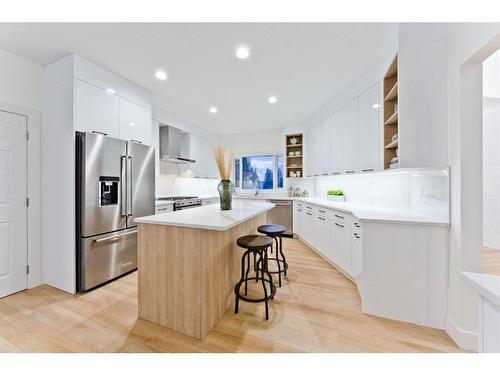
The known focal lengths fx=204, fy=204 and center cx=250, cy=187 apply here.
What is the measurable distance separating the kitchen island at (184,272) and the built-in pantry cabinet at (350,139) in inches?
80.7

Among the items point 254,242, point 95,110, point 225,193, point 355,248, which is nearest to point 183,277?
point 254,242

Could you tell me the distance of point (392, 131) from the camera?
246 centimetres

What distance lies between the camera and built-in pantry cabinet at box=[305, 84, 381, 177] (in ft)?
8.63

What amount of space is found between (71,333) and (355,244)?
9.55ft

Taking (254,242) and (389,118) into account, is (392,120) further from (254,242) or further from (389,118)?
(254,242)

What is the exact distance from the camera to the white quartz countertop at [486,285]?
27.7 inches

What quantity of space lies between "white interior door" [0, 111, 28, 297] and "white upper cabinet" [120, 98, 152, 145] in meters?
1.03

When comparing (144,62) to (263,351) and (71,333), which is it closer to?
(71,333)

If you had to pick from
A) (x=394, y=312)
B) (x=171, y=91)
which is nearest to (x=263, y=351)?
(x=394, y=312)

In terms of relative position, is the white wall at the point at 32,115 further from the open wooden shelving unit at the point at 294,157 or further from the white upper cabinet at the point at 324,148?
the open wooden shelving unit at the point at 294,157

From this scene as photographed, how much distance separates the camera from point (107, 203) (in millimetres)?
2531

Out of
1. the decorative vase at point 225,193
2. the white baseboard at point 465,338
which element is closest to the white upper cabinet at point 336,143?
the decorative vase at point 225,193

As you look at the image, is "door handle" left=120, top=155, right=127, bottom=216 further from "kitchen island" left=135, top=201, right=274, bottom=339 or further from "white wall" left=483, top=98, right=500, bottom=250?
"white wall" left=483, top=98, right=500, bottom=250

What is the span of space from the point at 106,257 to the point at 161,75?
2.46 meters
